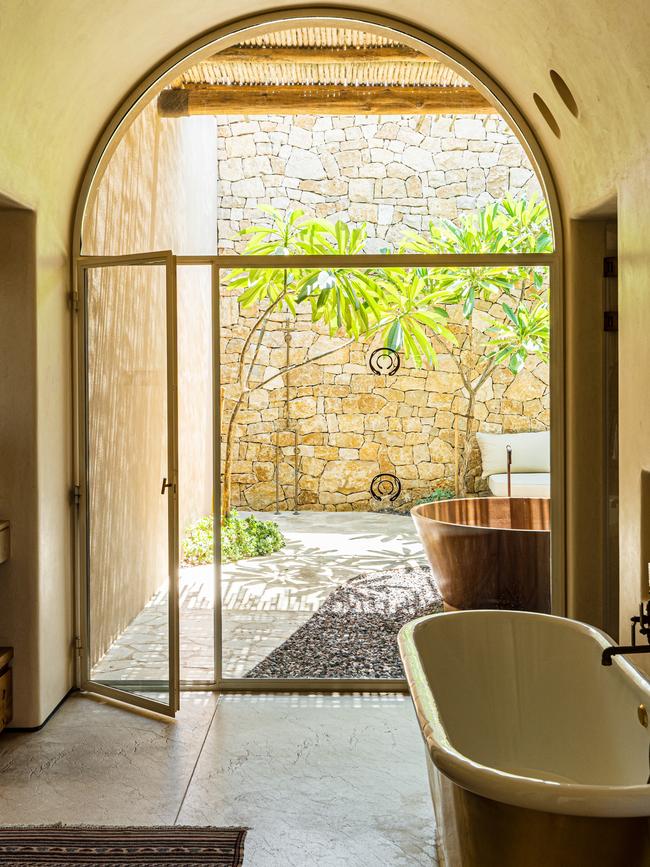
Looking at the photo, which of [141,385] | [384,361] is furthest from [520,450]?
[141,385]

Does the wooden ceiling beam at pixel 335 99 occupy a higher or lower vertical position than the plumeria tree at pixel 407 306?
higher

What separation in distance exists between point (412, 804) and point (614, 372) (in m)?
2.09

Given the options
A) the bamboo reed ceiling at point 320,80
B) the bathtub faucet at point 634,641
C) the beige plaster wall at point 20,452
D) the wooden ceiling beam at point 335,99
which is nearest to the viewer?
the bathtub faucet at point 634,641

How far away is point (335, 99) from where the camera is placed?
5188 millimetres

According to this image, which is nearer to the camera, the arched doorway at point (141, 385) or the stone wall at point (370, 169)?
the arched doorway at point (141, 385)

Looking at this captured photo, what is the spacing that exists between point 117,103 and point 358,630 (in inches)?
108

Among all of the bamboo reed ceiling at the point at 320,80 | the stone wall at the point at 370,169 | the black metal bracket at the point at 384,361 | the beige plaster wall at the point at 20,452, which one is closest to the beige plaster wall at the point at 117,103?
the beige plaster wall at the point at 20,452

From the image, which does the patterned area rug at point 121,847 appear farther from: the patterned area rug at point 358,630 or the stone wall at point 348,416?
the stone wall at point 348,416

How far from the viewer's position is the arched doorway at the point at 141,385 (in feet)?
12.8

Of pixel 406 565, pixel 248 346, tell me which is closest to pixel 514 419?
pixel 406 565

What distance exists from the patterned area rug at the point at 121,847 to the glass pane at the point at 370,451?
1468 mm

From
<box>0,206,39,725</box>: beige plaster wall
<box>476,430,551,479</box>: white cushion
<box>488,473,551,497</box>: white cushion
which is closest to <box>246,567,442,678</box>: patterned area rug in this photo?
<box>488,473,551,497</box>: white cushion

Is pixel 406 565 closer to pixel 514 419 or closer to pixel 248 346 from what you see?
pixel 514 419

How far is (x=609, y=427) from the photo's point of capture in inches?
152
